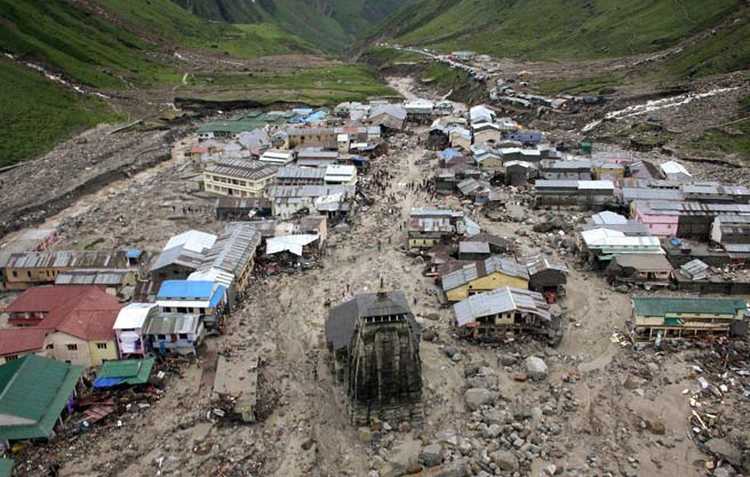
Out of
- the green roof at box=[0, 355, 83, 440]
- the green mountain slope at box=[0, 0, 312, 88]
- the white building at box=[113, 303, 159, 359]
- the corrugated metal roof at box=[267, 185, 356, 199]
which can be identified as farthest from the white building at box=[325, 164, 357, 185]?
the green mountain slope at box=[0, 0, 312, 88]

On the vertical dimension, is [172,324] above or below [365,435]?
above

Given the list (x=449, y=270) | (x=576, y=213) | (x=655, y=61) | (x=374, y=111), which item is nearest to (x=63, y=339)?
(x=449, y=270)

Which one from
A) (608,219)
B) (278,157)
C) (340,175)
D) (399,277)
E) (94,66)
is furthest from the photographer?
(94,66)

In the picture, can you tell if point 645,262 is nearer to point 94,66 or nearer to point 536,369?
point 536,369

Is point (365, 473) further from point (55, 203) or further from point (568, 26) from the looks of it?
point (568, 26)

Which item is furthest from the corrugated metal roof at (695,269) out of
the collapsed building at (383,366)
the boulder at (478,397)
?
the collapsed building at (383,366)

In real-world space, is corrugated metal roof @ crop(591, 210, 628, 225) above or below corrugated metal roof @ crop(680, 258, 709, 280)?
above

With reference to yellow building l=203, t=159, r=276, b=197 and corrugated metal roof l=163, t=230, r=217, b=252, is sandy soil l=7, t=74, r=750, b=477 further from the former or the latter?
yellow building l=203, t=159, r=276, b=197

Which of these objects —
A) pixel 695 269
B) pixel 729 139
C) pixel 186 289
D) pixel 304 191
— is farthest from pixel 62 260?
pixel 729 139

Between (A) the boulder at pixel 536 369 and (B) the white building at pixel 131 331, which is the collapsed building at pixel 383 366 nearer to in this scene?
(A) the boulder at pixel 536 369
